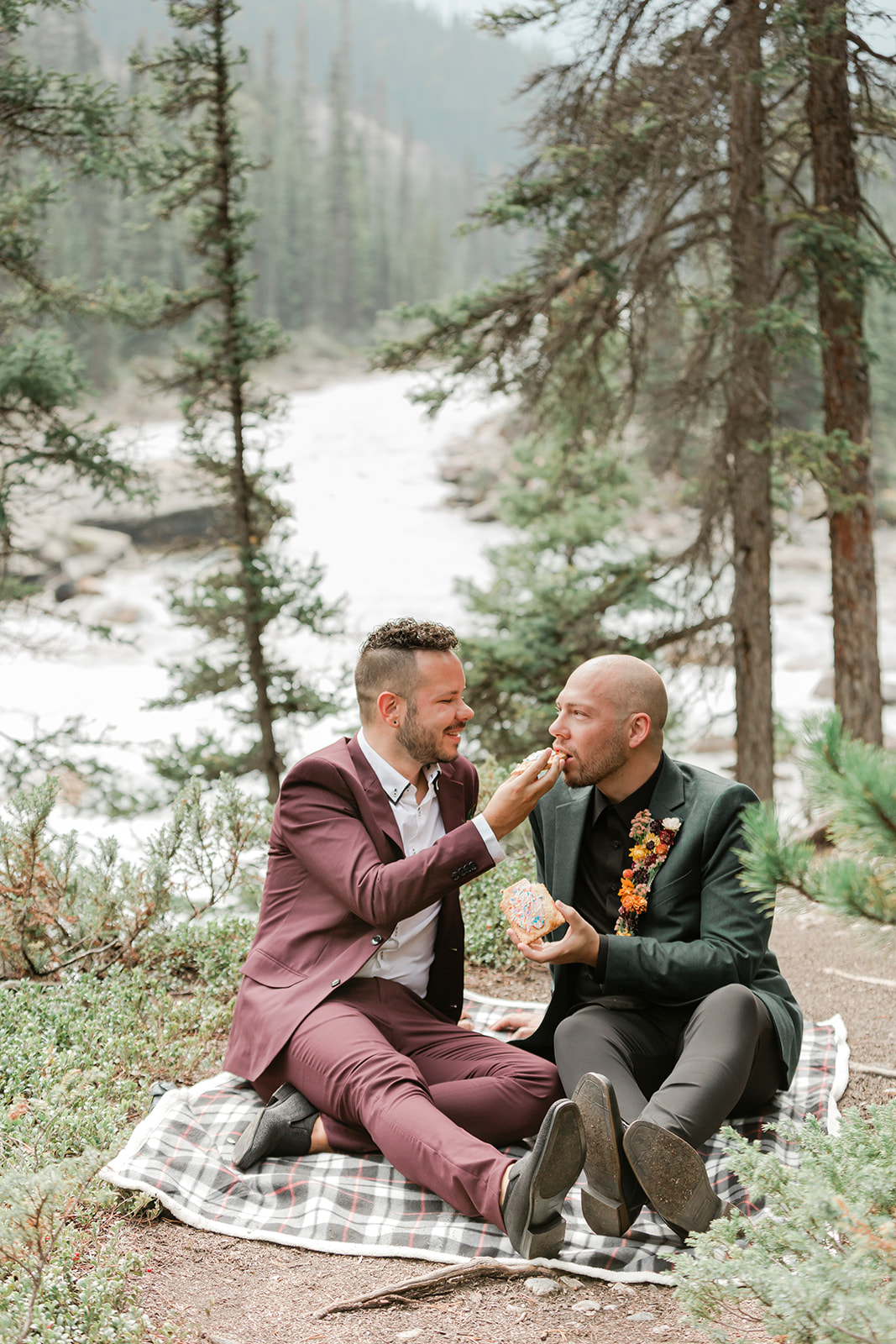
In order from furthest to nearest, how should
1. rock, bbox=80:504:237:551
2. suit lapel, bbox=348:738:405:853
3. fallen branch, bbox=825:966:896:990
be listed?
rock, bbox=80:504:237:551, fallen branch, bbox=825:966:896:990, suit lapel, bbox=348:738:405:853

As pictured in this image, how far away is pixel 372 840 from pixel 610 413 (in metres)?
6.19

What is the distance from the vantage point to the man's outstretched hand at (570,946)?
299 cm

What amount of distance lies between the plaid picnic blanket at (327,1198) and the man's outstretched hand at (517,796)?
3.38ft

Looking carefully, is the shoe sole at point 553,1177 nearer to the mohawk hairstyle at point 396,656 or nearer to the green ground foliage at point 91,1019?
the green ground foliage at point 91,1019

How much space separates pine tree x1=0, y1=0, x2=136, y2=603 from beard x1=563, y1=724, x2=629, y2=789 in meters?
6.33

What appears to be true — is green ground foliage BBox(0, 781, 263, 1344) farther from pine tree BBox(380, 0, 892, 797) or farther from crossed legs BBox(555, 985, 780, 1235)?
pine tree BBox(380, 0, 892, 797)

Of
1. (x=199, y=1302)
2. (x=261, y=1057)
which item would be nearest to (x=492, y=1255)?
(x=199, y=1302)

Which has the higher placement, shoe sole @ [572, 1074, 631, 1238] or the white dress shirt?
the white dress shirt

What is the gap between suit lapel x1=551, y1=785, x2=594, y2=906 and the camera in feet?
11.0

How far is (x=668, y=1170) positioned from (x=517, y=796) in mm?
1054

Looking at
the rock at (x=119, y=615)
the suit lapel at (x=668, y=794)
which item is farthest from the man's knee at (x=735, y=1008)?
the rock at (x=119, y=615)

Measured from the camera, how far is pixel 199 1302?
248 cm

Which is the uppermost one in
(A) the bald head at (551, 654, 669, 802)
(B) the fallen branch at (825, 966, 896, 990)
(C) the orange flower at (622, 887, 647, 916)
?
(A) the bald head at (551, 654, 669, 802)

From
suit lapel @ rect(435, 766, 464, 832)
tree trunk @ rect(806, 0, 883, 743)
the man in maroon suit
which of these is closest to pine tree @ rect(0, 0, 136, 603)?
tree trunk @ rect(806, 0, 883, 743)
